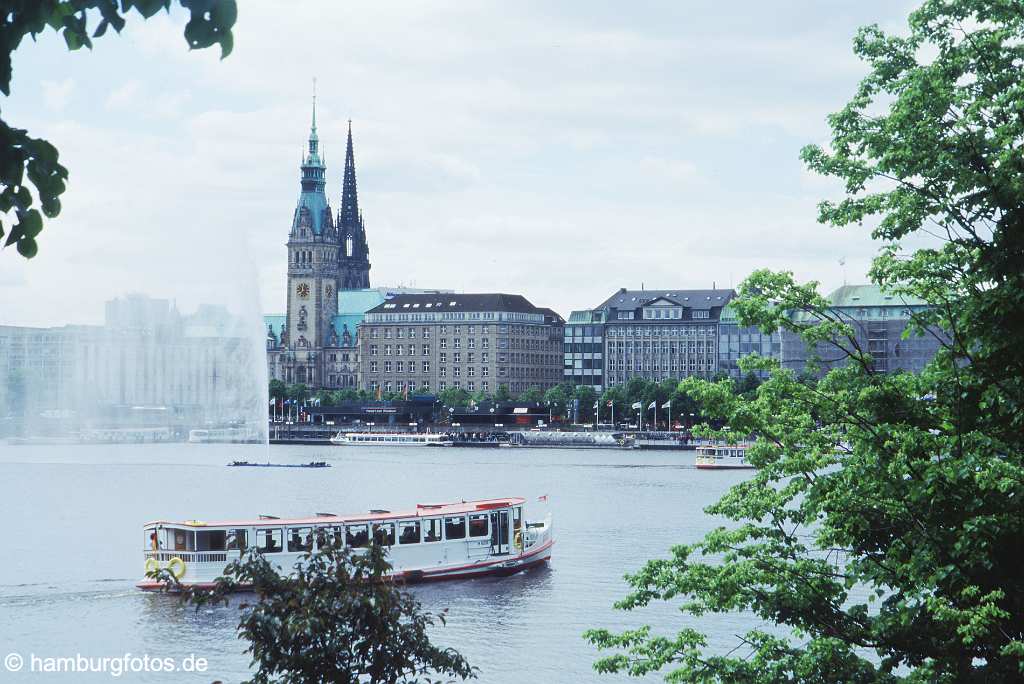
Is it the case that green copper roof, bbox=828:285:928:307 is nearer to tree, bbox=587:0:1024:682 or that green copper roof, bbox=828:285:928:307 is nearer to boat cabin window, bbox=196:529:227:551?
boat cabin window, bbox=196:529:227:551

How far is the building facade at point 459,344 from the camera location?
188 meters

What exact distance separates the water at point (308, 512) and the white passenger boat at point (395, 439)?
112 feet

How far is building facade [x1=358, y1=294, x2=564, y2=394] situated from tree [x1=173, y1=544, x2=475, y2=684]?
565 ft

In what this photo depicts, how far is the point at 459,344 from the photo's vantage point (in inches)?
7485

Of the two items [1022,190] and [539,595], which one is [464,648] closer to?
[539,595]

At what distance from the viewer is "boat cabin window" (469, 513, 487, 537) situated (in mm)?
44250

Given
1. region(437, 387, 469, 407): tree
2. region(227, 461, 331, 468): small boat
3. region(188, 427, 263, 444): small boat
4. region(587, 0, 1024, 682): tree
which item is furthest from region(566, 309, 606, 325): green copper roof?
region(587, 0, 1024, 682): tree

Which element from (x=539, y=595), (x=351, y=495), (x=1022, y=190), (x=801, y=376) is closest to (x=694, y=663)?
(x=801, y=376)

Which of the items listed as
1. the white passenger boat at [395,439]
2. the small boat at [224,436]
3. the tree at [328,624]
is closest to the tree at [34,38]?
the tree at [328,624]

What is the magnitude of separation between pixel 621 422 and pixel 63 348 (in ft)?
208

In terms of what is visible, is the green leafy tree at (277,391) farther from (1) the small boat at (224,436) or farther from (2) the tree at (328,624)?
(2) the tree at (328,624)

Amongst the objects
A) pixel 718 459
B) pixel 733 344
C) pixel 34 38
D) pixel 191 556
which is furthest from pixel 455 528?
pixel 733 344

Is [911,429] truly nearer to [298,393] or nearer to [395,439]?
[395,439]

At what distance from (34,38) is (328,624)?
763cm
